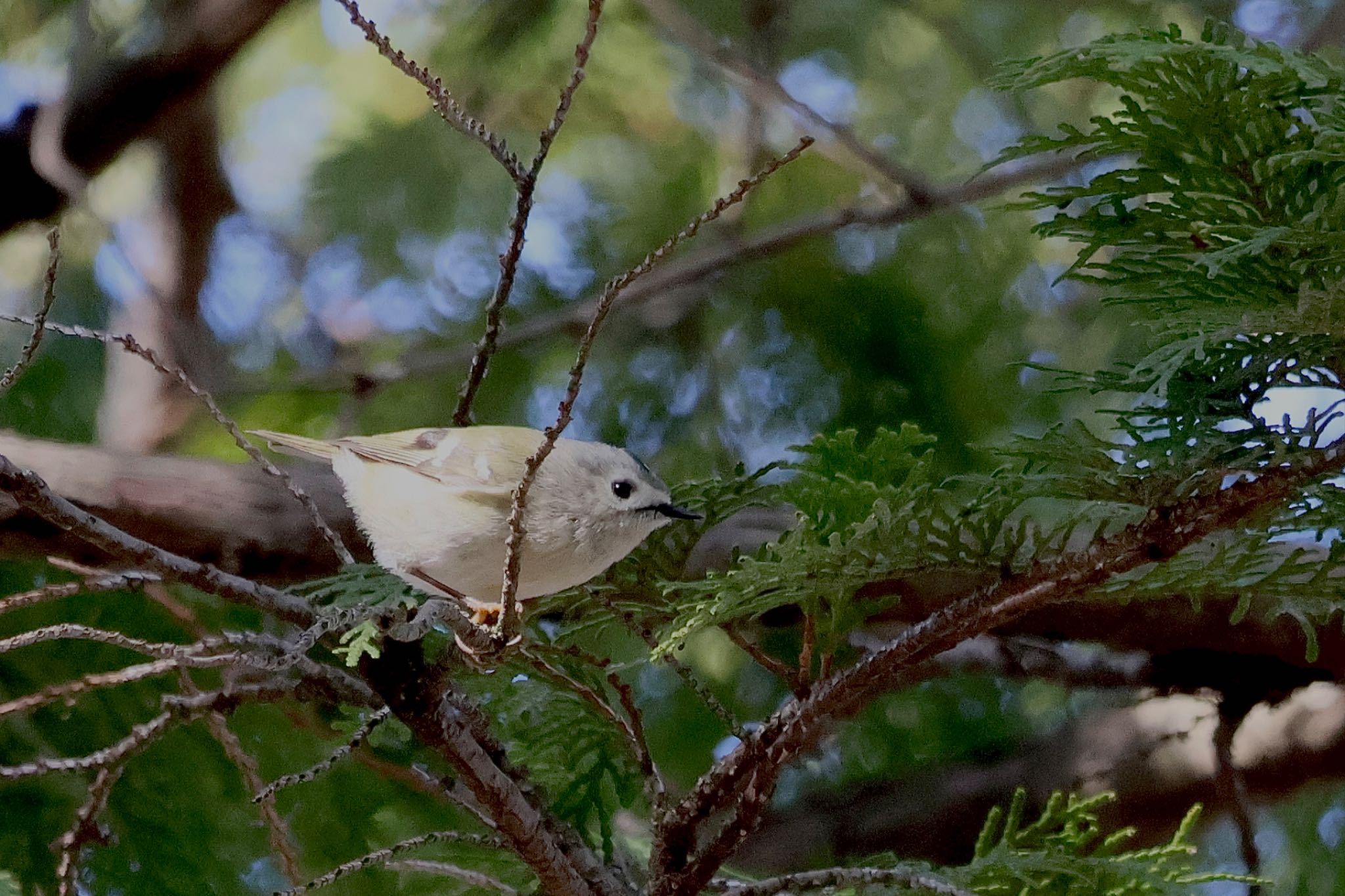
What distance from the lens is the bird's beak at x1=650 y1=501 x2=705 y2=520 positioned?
43.0 inches

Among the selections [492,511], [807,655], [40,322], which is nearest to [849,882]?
[807,655]

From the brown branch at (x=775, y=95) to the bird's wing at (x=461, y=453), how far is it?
0.60 m

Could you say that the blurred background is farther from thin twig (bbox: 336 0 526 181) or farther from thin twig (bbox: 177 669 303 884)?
thin twig (bbox: 336 0 526 181)

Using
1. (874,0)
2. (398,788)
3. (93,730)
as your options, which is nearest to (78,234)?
(93,730)

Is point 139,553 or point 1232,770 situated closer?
point 139,553

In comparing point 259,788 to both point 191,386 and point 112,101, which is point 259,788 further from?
point 112,101

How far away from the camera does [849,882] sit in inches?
31.9

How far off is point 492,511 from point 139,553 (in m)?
0.47

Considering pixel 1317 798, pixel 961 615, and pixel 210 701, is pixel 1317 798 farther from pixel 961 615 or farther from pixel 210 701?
pixel 210 701

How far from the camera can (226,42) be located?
6.34ft

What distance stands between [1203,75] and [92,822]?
2.95 ft

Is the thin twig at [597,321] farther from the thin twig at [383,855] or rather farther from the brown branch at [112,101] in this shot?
the brown branch at [112,101]

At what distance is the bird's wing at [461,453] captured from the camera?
1.23 metres

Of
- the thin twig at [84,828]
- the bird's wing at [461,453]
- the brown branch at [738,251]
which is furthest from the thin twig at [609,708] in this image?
the brown branch at [738,251]
